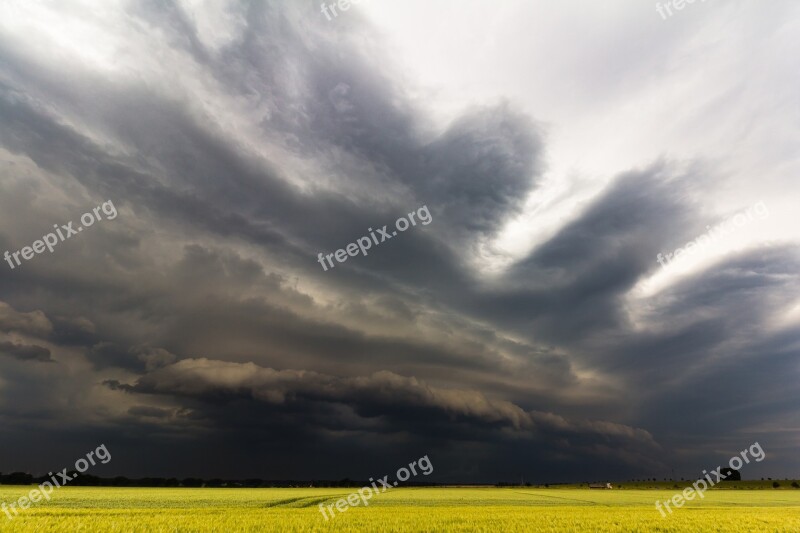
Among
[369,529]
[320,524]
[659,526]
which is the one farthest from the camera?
[659,526]

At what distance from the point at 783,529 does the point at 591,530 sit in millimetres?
14082

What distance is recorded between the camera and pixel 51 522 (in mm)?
29078

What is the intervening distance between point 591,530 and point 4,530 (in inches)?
1366

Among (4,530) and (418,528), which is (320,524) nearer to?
(418,528)

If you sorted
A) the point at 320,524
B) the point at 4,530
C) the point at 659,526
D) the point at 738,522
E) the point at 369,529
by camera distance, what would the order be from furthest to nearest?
the point at 738,522
the point at 659,526
the point at 320,524
the point at 369,529
the point at 4,530

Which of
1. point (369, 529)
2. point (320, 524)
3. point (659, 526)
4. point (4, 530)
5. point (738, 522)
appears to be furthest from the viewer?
point (738, 522)

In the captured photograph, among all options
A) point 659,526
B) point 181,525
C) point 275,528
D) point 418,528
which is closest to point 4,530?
point 181,525

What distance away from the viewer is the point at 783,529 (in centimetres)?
3159

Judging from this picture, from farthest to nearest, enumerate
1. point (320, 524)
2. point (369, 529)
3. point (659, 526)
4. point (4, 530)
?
point (659, 526) < point (320, 524) < point (369, 529) < point (4, 530)

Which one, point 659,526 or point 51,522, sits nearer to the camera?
point 51,522

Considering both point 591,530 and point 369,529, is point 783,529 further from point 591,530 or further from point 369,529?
point 369,529

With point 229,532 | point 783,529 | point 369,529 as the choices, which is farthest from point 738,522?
point 229,532

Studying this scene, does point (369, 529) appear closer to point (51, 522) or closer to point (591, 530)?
point (591, 530)

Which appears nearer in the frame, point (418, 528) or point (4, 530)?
point (4, 530)
